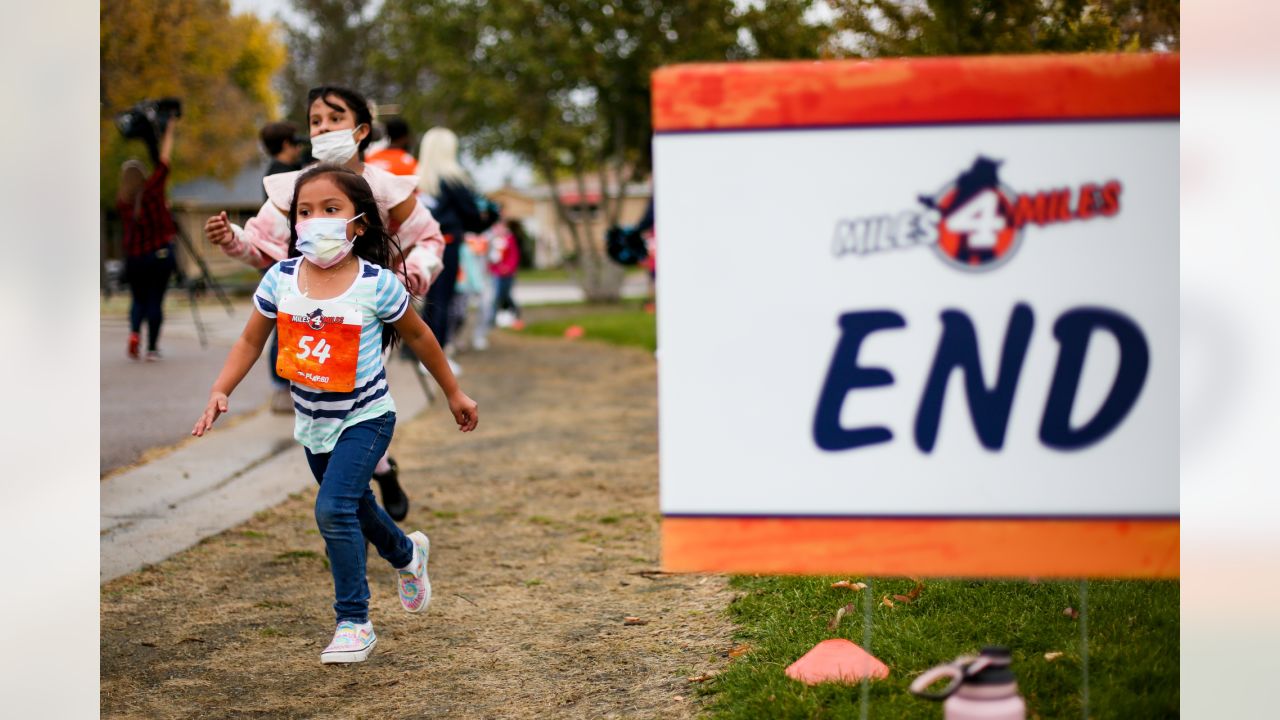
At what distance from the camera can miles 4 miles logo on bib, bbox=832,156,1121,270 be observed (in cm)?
262

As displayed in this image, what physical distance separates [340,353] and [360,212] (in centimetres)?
47

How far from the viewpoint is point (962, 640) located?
3.77 m

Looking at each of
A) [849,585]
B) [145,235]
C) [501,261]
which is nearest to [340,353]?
[849,585]

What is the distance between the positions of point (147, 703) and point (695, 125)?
237cm

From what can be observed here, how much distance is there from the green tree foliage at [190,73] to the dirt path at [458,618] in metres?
4.17

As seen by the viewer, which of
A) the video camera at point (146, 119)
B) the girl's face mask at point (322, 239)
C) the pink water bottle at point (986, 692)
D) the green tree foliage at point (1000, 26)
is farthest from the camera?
the video camera at point (146, 119)

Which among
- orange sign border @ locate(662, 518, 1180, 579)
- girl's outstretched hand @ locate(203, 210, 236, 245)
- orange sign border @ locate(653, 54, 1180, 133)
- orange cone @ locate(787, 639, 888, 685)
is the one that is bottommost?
orange cone @ locate(787, 639, 888, 685)

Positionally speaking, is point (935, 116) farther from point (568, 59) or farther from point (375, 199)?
point (568, 59)

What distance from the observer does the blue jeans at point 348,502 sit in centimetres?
395

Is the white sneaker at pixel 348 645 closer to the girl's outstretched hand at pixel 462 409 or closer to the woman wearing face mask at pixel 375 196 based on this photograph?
the girl's outstretched hand at pixel 462 409

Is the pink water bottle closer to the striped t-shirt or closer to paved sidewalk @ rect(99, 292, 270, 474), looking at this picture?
the striped t-shirt

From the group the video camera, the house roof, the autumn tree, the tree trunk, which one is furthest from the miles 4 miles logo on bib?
the house roof

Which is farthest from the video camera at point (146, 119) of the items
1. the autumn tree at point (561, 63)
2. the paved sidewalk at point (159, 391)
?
the autumn tree at point (561, 63)

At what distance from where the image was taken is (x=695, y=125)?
8.68 ft
